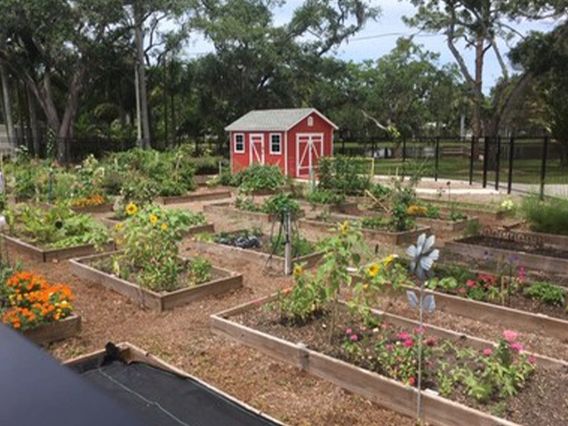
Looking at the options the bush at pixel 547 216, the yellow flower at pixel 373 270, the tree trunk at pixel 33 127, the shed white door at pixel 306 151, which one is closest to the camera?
the yellow flower at pixel 373 270

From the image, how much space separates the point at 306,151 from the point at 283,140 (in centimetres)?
129

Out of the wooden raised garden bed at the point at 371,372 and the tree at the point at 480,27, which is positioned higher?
the tree at the point at 480,27

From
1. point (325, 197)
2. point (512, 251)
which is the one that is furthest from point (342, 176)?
point (512, 251)

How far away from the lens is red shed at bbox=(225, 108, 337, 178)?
64.9 ft

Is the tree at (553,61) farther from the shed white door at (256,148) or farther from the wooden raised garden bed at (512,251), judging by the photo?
the wooden raised garden bed at (512,251)

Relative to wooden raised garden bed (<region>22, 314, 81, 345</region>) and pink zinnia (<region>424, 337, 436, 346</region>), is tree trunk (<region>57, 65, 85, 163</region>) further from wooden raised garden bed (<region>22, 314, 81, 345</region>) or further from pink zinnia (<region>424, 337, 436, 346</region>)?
pink zinnia (<region>424, 337, 436, 346</region>)

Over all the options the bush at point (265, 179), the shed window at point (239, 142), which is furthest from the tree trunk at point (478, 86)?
the bush at point (265, 179)

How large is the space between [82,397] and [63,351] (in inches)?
146

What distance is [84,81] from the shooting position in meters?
25.3

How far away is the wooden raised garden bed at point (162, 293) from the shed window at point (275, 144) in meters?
13.8

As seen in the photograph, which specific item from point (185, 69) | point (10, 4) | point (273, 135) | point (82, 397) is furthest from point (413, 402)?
point (185, 69)

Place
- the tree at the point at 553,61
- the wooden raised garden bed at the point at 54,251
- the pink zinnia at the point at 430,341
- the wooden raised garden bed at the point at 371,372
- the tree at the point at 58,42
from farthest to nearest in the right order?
the tree at the point at 553,61, the tree at the point at 58,42, the wooden raised garden bed at the point at 54,251, the pink zinnia at the point at 430,341, the wooden raised garden bed at the point at 371,372

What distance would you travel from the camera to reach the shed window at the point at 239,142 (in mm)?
20998

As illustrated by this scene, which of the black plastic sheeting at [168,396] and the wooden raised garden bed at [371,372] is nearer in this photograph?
the black plastic sheeting at [168,396]
